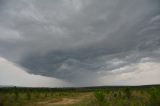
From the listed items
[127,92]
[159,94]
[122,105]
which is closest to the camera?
[159,94]

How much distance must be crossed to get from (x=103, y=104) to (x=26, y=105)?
18.2m

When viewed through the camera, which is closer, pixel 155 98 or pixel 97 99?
pixel 155 98

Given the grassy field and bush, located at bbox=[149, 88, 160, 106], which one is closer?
bush, located at bbox=[149, 88, 160, 106]

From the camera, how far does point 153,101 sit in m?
27.3

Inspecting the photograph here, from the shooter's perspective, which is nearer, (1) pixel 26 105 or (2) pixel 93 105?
(2) pixel 93 105

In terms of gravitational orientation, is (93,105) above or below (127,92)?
below

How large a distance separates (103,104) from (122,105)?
323cm

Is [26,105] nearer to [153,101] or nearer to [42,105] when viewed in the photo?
[42,105]

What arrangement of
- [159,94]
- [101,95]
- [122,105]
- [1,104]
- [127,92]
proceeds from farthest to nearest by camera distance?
[127,92], [1,104], [122,105], [101,95], [159,94]

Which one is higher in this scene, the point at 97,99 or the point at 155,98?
the point at 97,99

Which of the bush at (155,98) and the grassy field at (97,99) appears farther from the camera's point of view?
the grassy field at (97,99)

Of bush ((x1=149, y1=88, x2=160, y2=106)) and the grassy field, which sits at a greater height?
the grassy field

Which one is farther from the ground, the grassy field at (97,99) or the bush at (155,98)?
the grassy field at (97,99)

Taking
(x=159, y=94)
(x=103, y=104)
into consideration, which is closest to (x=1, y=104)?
(x=103, y=104)
